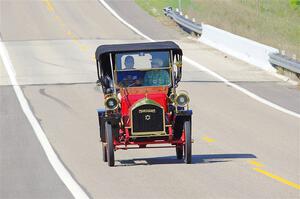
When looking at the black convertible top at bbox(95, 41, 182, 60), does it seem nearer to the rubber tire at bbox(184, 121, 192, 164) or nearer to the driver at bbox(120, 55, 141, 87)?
the driver at bbox(120, 55, 141, 87)

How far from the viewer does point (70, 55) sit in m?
36.6

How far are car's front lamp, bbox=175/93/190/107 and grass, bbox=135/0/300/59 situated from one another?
1066 inches

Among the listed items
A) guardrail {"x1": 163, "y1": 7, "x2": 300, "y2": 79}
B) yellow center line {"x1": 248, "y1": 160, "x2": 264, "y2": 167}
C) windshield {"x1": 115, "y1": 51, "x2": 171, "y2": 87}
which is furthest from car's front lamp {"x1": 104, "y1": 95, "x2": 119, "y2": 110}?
guardrail {"x1": 163, "y1": 7, "x2": 300, "y2": 79}

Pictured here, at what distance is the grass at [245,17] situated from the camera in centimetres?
4734

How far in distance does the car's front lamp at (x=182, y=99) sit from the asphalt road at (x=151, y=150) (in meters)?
1.09

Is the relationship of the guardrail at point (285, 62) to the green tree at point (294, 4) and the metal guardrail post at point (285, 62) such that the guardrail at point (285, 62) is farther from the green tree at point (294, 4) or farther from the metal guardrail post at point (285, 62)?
the green tree at point (294, 4)

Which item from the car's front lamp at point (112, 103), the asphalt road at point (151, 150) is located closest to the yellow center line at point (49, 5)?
the asphalt road at point (151, 150)

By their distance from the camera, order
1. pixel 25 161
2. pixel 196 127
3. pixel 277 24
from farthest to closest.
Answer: pixel 277 24, pixel 196 127, pixel 25 161

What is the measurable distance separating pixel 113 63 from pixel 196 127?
497 centimetres

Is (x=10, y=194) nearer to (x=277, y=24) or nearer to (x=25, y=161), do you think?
(x=25, y=161)

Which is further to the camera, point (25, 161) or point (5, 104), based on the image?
point (5, 104)

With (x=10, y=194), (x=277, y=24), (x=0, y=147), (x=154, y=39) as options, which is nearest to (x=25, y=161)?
(x=0, y=147)

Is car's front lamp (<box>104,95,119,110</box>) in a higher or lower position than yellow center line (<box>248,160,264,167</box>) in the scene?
higher

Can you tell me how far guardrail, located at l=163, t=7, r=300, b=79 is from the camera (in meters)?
29.0
